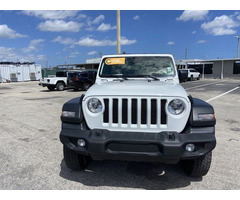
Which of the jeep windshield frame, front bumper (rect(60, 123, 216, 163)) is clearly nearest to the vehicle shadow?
front bumper (rect(60, 123, 216, 163))

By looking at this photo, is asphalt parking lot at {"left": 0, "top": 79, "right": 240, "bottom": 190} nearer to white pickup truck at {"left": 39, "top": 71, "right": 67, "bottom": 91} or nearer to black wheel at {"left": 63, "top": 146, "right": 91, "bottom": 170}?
black wheel at {"left": 63, "top": 146, "right": 91, "bottom": 170}

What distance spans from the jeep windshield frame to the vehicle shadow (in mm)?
1599

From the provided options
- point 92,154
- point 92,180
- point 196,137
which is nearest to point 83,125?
point 92,154

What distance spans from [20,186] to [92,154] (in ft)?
3.88

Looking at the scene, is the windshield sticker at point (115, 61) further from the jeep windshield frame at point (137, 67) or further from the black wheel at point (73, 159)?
the black wheel at point (73, 159)

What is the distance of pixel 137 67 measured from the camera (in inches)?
157

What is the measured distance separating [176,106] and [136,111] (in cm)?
51

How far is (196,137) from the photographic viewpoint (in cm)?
250

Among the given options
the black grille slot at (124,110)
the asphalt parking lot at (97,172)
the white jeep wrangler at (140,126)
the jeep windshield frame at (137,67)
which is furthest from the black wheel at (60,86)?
the black grille slot at (124,110)

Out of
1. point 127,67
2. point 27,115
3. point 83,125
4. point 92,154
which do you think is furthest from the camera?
point 27,115

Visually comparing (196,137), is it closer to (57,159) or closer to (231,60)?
(57,159)

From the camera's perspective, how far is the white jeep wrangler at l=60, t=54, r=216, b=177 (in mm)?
2488

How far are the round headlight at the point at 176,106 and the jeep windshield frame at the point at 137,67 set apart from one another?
4.33 ft

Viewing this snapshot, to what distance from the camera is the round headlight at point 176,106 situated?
2619 millimetres
